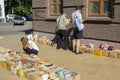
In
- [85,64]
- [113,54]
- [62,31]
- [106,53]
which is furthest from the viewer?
[62,31]

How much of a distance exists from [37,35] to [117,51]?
6.02m

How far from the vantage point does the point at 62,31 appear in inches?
454

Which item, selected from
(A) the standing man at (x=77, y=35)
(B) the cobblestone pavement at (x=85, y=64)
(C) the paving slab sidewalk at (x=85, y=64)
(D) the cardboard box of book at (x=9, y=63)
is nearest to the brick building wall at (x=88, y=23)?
(B) the cobblestone pavement at (x=85, y=64)

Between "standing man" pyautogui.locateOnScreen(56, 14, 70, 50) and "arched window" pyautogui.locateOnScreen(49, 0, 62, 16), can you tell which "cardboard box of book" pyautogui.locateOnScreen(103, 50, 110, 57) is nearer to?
"standing man" pyautogui.locateOnScreen(56, 14, 70, 50)

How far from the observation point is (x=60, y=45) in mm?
11797

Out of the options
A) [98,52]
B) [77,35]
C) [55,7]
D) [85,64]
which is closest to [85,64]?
[85,64]

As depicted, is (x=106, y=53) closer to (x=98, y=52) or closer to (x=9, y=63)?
(x=98, y=52)

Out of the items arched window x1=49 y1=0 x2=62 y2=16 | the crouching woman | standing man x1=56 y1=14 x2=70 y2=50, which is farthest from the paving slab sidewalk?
arched window x1=49 y1=0 x2=62 y2=16

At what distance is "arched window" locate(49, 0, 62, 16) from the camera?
13.1m

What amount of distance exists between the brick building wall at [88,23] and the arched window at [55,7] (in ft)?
0.78

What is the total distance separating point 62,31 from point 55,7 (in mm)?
2274

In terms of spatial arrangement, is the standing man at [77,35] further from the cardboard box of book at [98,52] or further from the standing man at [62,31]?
the standing man at [62,31]

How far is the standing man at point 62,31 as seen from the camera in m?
11.4

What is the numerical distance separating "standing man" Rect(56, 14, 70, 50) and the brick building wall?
804 mm
